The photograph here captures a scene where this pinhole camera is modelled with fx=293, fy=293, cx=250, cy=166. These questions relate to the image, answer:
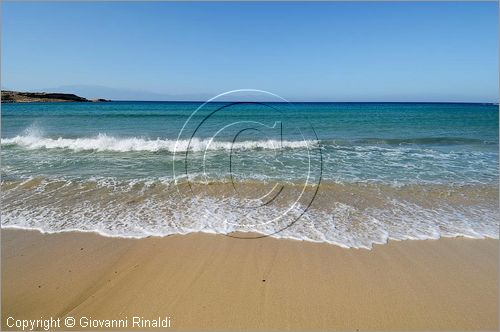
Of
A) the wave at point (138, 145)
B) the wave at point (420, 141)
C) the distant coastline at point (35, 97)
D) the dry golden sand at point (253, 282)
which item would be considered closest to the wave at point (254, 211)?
the dry golden sand at point (253, 282)

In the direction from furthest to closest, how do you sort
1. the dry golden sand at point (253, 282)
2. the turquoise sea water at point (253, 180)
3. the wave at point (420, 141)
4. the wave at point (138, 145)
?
the wave at point (420, 141) → the wave at point (138, 145) → the turquoise sea water at point (253, 180) → the dry golden sand at point (253, 282)

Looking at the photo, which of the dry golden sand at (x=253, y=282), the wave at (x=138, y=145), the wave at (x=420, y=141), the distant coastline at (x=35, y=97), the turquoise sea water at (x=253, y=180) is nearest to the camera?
the dry golden sand at (x=253, y=282)

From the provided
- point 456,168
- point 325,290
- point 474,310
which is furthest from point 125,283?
point 456,168

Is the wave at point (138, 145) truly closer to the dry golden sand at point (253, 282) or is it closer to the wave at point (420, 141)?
the wave at point (420, 141)

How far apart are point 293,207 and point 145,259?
11.1ft

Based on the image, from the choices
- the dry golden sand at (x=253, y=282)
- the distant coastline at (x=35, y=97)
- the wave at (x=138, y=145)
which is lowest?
the dry golden sand at (x=253, y=282)

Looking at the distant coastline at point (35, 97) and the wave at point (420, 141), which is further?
the distant coastline at point (35, 97)

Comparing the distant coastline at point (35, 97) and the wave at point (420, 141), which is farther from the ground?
the distant coastline at point (35, 97)

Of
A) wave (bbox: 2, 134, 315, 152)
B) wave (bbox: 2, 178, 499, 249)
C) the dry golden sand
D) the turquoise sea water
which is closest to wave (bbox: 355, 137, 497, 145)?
the turquoise sea water

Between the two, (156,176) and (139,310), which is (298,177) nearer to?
(156,176)

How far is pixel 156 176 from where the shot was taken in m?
8.97

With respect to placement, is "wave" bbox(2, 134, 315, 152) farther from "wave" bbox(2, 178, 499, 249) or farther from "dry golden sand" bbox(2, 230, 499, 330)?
"dry golden sand" bbox(2, 230, 499, 330)

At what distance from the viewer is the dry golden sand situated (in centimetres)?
329

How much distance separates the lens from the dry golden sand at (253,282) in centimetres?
329
